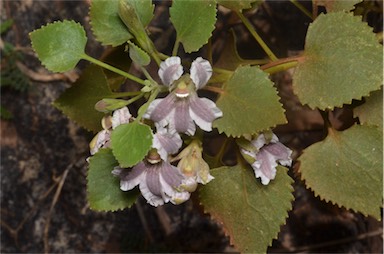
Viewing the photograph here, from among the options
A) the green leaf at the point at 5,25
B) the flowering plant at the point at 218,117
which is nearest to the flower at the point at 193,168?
the flowering plant at the point at 218,117

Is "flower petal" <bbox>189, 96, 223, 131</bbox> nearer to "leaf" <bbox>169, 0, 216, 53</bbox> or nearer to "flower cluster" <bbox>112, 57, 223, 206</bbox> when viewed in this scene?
"flower cluster" <bbox>112, 57, 223, 206</bbox>

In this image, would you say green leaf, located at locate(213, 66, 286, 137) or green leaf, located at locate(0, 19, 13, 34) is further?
green leaf, located at locate(0, 19, 13, 34)

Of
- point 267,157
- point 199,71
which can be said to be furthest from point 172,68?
point 267,157

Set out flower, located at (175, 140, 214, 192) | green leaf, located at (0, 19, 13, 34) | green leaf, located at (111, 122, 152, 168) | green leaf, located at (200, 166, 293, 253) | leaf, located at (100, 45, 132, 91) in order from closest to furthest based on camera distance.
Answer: green leaf, located at (111, 122, 152, 168)
flower, located at (175, 140, 214, 192)
green leaf, located at (200, 166, 293, 253)
leaf, located at (100, 45, 132, 91)
green leaf, located at (0, 19, 13, 34)

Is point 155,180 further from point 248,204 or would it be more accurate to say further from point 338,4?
point 338,4

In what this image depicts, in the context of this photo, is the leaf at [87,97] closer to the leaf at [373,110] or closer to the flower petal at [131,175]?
the flower petal at [131,175]

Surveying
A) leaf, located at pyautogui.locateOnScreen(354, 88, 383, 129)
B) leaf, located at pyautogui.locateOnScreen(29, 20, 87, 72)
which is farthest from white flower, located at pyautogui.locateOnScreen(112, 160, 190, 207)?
leaf, located at pyautogui.locateOnScreen(354, 88, 383, 129)

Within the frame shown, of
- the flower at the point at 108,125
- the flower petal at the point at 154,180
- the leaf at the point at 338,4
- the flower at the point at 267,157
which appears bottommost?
the flower at the point at 267,157
